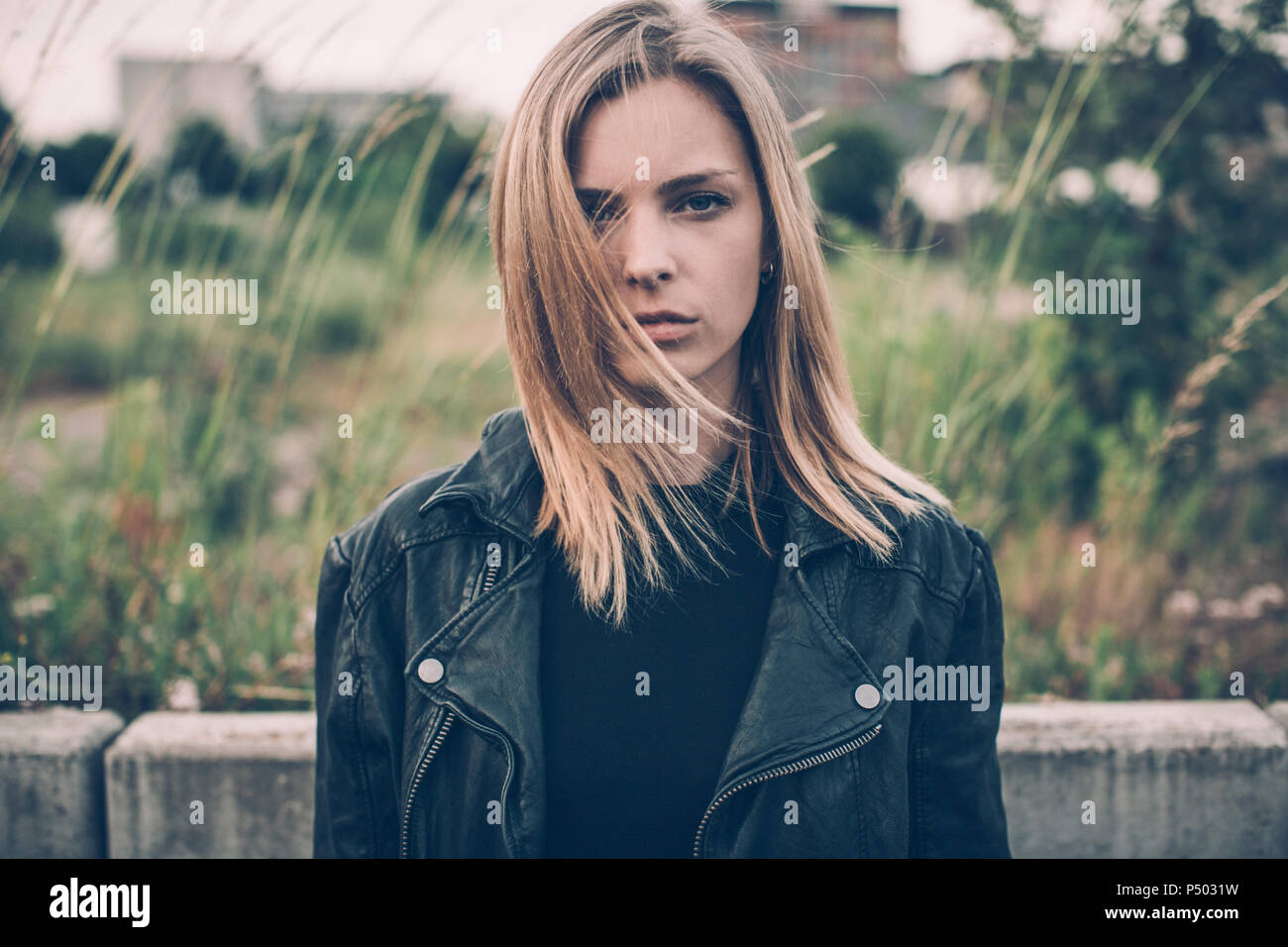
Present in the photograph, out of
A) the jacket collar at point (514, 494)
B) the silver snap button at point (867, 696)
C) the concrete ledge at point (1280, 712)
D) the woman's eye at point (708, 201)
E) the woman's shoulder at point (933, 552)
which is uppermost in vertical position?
the woman's eye at point (708, 201)

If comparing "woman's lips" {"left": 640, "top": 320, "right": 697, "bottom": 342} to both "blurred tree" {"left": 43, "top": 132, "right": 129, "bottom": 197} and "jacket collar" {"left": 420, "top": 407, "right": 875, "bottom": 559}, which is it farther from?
"blurred tree" {"left": 43, "top": 132, "right": 129, "bottom": 197}

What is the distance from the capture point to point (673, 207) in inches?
55.8

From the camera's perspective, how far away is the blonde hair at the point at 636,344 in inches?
55.3

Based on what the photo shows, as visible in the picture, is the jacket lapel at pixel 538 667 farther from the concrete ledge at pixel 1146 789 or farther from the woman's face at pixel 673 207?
the concrete ledge at pixel 1146 789

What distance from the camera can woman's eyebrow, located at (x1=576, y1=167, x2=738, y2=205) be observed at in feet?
4.58

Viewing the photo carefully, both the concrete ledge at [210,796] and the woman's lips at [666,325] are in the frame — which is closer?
the woman's lips at [666,325]

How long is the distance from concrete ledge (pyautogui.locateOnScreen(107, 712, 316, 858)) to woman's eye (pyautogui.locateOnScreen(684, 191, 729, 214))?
4.54 ft

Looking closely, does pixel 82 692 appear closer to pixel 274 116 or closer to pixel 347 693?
pixel 347 693

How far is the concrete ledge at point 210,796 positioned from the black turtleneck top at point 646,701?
88 cm

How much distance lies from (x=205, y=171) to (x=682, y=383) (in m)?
2.37

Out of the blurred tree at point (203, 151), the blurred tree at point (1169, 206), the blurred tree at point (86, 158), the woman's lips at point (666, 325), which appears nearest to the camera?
the woman's lips at point (666, 325)

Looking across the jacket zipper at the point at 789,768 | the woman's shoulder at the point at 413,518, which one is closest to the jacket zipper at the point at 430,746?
the woman's shoulder at the point at 413,518

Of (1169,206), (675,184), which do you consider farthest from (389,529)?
(1169,206)

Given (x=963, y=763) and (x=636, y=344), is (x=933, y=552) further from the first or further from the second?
(x=636, y=344)
